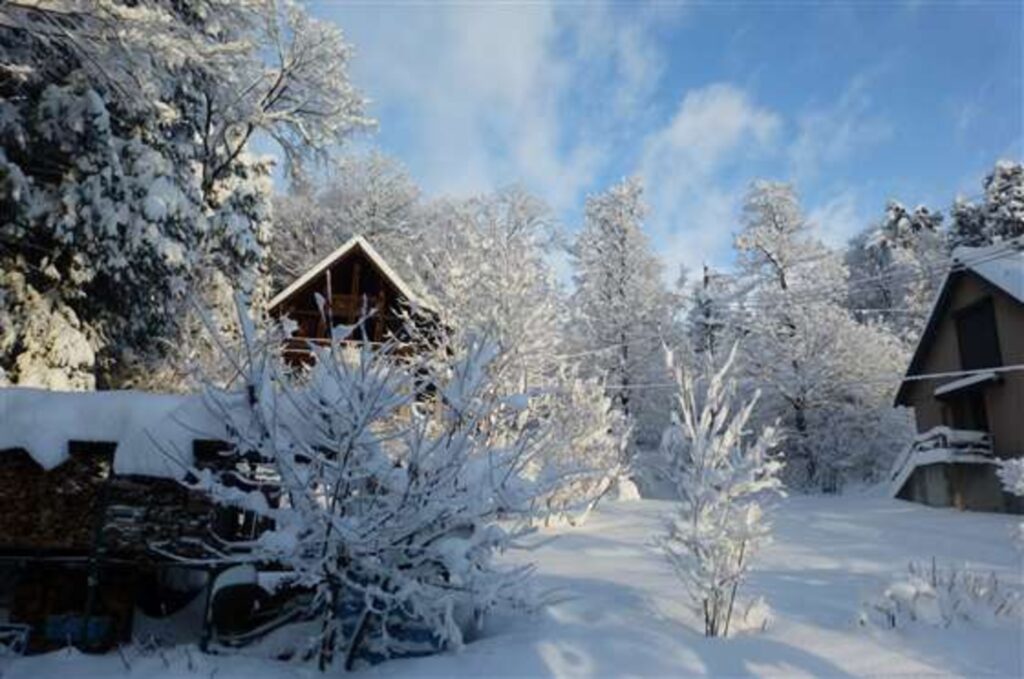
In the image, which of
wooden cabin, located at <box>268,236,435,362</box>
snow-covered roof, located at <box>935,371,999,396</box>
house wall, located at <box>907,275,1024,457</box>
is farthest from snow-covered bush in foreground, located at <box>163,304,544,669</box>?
snow-covered roof, located at <box>935,371,999,396</box>

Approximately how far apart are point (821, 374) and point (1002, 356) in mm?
7420

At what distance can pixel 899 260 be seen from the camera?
121 feet

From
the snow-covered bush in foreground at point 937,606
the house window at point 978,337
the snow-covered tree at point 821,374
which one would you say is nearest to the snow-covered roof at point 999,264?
the house window at point 978,337

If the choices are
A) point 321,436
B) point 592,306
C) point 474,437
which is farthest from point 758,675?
point 592,306

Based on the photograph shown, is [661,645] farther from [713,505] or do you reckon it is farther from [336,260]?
[336,260]

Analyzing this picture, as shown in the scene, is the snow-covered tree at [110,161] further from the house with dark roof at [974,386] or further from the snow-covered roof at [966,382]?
the snow-covered roof at [966,382]

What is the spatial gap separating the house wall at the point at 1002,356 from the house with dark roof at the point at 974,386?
2cm

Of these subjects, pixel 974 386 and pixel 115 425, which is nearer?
pixel 115 425

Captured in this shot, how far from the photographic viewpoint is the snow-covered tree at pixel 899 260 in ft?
117

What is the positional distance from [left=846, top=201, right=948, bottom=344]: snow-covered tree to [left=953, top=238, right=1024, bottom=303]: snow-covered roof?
16.4 meters

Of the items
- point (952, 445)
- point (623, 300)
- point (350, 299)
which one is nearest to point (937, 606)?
point (952, 445)

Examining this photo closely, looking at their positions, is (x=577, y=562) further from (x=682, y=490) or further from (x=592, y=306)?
(x=592, y=306)

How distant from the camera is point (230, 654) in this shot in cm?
534

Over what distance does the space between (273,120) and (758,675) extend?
1674 centimetres
